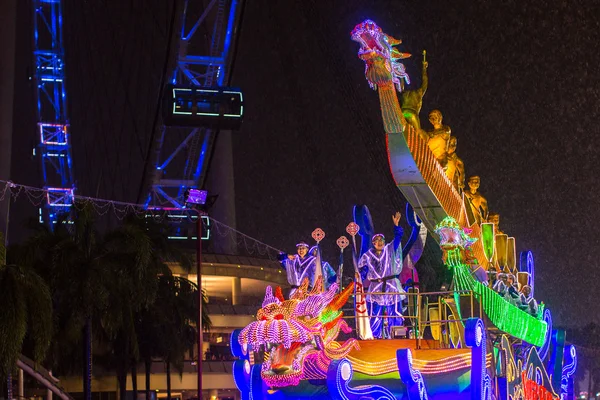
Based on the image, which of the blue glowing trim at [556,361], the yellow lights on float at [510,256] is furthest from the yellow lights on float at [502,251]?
the blue glowing trim at [556,361]

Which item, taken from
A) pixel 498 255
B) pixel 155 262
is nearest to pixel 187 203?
pixel 155 262

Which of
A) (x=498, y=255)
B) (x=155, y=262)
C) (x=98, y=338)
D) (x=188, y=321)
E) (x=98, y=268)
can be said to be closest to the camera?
(x=498, y=255)

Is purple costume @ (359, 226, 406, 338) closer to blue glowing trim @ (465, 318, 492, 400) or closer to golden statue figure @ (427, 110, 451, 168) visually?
golden statue figure @ (427, 110, 451, 168)

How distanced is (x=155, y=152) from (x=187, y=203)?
101 feet

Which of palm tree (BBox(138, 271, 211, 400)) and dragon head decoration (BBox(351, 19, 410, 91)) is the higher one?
dragon head decoration (BBox(351, 19, 410, 91))

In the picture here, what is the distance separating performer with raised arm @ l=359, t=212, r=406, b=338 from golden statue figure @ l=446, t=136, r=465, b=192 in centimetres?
278

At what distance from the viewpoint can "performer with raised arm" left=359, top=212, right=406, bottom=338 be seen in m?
22.2

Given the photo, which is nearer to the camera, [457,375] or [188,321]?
[457,375]

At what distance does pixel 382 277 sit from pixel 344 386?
4295 mm

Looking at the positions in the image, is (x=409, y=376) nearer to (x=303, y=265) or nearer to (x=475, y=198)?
(x=303, y=265)

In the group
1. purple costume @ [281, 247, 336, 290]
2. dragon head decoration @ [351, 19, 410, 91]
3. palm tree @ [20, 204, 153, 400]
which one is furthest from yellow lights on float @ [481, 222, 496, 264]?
palm tree @ [20, 204, 153, 400]

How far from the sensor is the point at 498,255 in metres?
28.7

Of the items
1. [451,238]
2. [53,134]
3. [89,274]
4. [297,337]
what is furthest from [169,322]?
[53,134]

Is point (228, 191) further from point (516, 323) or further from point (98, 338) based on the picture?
point (516, 323)
